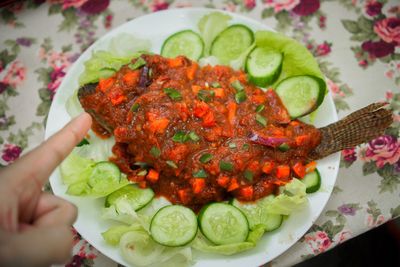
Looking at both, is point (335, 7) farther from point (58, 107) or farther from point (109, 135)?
point (58, 107)

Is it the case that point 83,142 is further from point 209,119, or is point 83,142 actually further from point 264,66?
point 264,66

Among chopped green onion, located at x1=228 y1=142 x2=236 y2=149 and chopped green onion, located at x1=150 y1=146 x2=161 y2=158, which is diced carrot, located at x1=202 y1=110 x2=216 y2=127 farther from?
chopped green onion, located at x1=150 y1=146 x2=161 y2=158

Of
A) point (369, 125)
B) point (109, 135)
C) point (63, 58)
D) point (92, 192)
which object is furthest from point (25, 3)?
point (369, 125)

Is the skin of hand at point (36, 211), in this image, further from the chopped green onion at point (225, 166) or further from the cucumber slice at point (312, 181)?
the cucumber slice at point (312, 181)

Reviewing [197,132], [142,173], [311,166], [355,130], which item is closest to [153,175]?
[142,173]

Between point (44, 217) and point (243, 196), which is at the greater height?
point (44, 217)

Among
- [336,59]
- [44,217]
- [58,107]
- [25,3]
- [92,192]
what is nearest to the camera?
[44,217]
